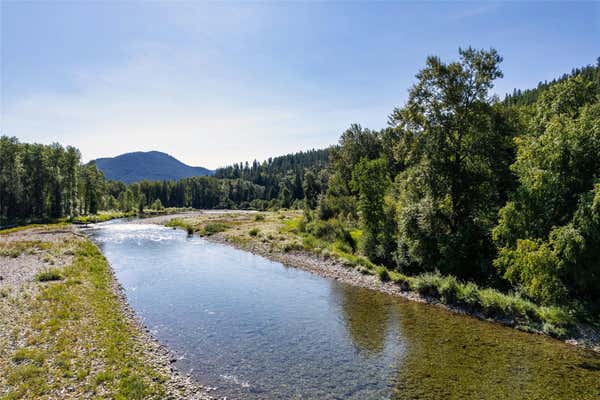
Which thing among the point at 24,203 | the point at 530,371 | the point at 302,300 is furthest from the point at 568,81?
the point at 24,203

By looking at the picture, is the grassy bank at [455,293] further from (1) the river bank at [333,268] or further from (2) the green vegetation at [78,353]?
(2) the green vegetation at [78,353]

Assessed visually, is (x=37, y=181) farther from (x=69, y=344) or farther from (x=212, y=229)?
(x=69, y=344)

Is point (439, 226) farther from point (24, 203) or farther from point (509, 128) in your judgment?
point (24, 203)

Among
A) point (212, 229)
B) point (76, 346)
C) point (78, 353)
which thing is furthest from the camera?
point (212, 229)

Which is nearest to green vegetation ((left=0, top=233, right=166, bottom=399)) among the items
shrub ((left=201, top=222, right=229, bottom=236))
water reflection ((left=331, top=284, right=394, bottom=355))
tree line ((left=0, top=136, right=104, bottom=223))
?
water reflection ((left=331, top=284, right=394, bottom=355))

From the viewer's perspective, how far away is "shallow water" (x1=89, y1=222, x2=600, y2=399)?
14211 millimetres

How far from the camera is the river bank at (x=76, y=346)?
1259 centimetres

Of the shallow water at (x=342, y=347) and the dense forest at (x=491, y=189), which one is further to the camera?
the dense forest at (x=491, y=189)

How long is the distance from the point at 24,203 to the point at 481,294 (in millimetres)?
100722

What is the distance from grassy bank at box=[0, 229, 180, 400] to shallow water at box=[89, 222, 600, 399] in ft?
7.14

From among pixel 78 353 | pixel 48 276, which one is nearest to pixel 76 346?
pixel 78 353

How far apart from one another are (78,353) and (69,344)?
3.83 ft

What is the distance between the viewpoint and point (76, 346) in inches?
617

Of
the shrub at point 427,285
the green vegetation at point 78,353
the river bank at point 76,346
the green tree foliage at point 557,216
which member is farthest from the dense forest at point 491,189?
the green vegetation at point 78,353
